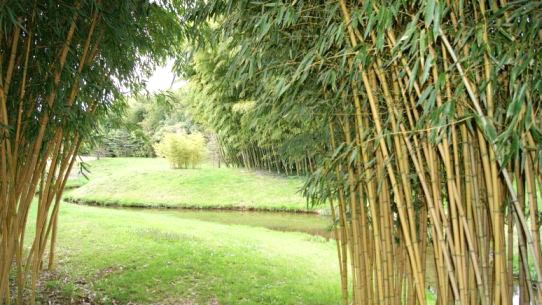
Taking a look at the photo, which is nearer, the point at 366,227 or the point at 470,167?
the point at 470,167

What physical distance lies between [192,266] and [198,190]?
28.5 feet

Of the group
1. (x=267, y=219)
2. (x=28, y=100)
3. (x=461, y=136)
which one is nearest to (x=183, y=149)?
(x=267, y=219)

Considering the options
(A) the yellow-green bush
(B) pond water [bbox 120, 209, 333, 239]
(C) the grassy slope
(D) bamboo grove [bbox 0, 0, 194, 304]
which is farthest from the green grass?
(D) bamboo grove [bbox 0, 0, 194, 304]

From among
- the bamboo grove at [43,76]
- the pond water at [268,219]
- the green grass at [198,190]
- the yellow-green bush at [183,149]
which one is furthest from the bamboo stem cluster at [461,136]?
the yellow-green bush at [183,149]

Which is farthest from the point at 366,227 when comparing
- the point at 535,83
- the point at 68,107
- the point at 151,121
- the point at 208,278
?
the point at 151,121

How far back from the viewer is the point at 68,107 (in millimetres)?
2354

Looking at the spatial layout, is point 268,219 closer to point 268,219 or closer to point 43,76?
point 268,219

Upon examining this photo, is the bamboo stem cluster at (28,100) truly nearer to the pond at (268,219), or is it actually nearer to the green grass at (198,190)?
the pond at (268,219)

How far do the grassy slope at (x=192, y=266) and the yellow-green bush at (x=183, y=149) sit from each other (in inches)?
376

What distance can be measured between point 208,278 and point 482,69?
341cm

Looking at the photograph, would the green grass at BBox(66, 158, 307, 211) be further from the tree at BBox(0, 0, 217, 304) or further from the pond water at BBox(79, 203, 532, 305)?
the tree at BBox(0, 0, 217, 304)

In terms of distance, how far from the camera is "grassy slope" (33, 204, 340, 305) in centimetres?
370

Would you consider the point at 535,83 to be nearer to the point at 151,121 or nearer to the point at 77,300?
the point at 77,300

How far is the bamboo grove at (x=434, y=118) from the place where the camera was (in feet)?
4.17
